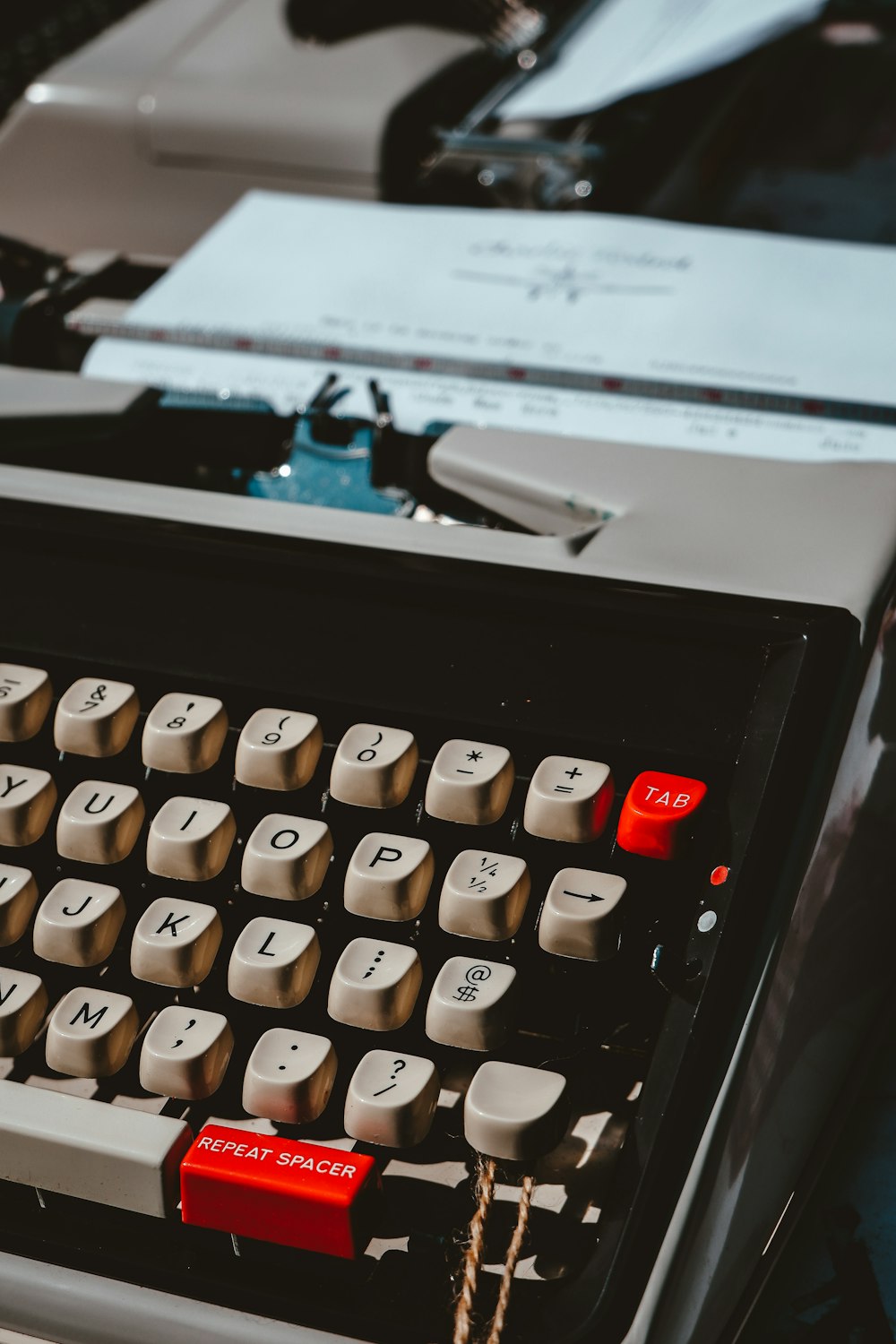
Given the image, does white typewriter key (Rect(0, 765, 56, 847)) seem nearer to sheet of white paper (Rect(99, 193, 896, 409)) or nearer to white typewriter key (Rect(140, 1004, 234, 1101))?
white typewriter key (Rect(140, 1004, 234, 1101))

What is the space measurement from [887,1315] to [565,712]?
31 centimetres

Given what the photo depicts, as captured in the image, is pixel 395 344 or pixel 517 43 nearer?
pixel 395 344

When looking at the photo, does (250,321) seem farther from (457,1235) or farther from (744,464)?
(457,1235)

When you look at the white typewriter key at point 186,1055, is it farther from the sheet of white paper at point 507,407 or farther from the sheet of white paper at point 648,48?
the sheet of white paper at point 648,48

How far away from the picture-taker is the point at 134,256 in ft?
3.68

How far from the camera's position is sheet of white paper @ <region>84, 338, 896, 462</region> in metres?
0.83

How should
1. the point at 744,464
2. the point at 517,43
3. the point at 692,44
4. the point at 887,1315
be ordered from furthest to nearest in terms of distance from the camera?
the point at 517,43
the point at 692,44
the point at 744,464
the point at 887,1315

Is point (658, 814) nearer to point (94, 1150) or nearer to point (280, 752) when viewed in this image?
point (280, 752)

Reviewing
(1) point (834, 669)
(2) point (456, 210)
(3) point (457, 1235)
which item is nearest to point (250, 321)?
(2) point (456, 210)

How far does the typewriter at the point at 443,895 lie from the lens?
21.9 inches

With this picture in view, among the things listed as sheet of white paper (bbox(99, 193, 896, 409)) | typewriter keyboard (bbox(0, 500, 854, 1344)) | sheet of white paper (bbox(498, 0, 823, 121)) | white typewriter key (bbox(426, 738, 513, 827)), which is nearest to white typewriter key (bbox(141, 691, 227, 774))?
typewriter keyboard (bbox(0, 500, 854, 1344))
